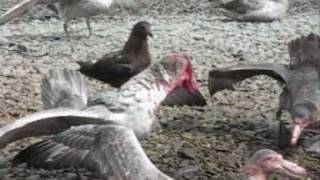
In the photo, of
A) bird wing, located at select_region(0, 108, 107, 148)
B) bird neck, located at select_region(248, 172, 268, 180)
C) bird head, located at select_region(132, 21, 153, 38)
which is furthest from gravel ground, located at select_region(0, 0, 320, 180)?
bird neck, located at select_region(248, 172, 268, 180)

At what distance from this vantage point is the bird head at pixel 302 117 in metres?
5.06

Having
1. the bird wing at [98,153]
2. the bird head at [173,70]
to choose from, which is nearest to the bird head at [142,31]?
the bird head at [173,70]

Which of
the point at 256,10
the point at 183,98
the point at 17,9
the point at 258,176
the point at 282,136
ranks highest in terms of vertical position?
the point at 17,9

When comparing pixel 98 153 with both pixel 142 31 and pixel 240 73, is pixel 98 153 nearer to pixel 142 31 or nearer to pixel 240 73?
pixel 240 73

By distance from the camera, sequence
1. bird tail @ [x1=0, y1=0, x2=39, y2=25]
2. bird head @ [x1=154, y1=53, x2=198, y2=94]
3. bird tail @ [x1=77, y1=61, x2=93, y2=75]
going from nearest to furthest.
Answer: bird head @ [x1=154, y1=53, x2=198, y2=94] → bird tail @ [x1=77, y1=61, x2=93, y2=75] → bird tail @ [x1=0, y1=0, x2=39, y2=25]

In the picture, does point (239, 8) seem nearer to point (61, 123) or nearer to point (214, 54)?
point (214, 54)

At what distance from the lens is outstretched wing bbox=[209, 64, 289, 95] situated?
558cm

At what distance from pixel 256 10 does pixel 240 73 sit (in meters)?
4.88

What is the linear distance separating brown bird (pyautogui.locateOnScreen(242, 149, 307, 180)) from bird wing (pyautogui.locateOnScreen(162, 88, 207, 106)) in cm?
144

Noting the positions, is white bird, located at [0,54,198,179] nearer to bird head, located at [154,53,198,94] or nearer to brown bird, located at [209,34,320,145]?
bird head, located at [154,53,198,94]

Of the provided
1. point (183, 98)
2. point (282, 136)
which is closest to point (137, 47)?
point (183, 98)

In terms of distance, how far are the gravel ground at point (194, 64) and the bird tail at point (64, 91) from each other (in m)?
0.39

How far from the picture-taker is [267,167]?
4070 mm

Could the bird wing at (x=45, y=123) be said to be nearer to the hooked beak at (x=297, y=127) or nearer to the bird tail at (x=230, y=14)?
the hooked beak at (x=297, y=127)
